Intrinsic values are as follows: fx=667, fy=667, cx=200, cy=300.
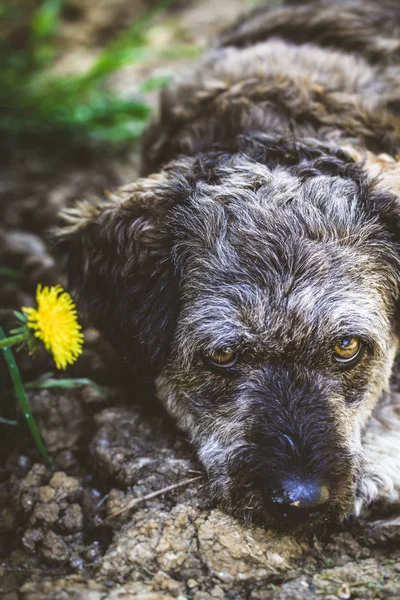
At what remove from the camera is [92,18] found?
7801 mm

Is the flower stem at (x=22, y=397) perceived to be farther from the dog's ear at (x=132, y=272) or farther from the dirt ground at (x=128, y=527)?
the dog's ear at (x=132, y=272)

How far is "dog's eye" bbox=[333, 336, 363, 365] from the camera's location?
10.3ft

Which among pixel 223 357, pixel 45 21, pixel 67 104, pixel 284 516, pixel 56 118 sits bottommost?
pixel 284 516

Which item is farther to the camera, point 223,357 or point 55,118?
point 55,118

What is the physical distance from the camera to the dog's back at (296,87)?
3973 millimetres

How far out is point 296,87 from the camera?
418 cm

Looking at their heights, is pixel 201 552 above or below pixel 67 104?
below

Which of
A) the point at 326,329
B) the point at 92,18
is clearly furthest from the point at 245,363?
the point at 92,18

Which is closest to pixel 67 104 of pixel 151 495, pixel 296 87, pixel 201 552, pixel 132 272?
pixel 296 87

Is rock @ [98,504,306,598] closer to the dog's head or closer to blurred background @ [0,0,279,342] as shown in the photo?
the dog's head

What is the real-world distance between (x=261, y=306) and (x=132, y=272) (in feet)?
2.40

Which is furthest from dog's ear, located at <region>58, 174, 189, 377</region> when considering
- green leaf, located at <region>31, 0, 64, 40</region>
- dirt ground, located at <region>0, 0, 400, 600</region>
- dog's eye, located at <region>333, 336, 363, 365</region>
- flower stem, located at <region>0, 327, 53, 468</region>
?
green leaf, located at <region>31, 0, 64, 40</region>

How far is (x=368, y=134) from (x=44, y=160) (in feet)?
9.87

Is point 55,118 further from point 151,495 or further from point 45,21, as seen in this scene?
point 151,495
